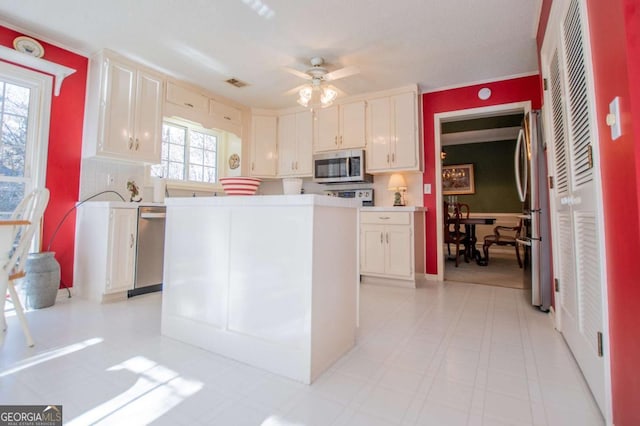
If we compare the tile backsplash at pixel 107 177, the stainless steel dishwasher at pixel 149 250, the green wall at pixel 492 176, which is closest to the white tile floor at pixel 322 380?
the stainless steel dishwasher at pixel 149 250

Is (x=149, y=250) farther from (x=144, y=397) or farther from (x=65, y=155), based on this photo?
(x=144, y=397)

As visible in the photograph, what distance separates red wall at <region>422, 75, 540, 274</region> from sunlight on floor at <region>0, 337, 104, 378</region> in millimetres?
3494

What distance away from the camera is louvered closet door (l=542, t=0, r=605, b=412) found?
Result: 4.11 feet

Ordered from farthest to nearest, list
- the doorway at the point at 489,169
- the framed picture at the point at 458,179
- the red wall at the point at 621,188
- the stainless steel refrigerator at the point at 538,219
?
the framed picture at the point at 458,179, the doorway at the point at 489,169, the stainless steel refrigerator at the point at 538,219, the red wall at the point at 621,188

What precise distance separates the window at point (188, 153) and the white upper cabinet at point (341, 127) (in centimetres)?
160

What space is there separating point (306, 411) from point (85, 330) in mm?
1773

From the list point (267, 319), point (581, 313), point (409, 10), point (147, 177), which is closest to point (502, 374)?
point (581, 313)

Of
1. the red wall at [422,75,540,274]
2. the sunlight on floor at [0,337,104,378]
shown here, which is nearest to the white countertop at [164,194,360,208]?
the sunlight on floor at [0,337,104,378]

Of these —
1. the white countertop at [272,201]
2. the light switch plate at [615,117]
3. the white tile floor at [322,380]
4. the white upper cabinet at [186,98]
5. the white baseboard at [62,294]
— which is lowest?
the white tile floor at [322,380]

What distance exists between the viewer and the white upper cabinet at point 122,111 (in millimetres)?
2887

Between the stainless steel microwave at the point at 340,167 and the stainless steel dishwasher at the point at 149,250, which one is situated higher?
the stainless steel microwave at the point at 340,167

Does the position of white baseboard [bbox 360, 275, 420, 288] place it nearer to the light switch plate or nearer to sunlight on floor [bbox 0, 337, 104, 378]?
the light switch plate

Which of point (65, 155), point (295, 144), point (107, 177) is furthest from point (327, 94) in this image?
point (65, 155)

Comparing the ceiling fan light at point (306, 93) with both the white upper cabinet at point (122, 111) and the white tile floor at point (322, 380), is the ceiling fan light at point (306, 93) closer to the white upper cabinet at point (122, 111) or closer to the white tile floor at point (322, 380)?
the white upper cabinet at point (122, 111)
